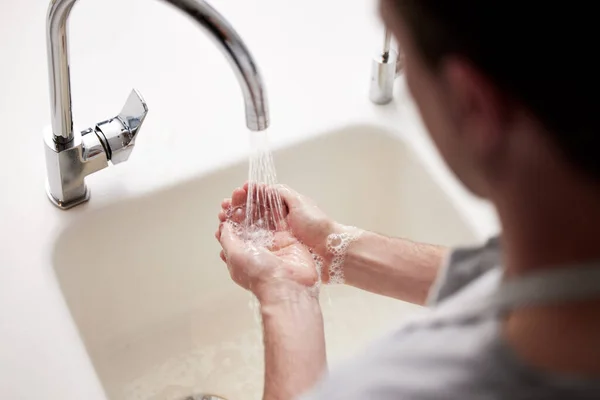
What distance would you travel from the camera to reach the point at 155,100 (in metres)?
0.98

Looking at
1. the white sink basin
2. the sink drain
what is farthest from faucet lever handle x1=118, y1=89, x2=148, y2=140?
the sink drain

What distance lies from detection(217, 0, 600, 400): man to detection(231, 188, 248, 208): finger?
362mm

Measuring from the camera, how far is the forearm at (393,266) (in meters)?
0.79

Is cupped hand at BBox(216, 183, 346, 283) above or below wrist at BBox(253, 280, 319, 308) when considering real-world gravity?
above

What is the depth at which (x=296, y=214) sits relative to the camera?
33.9 inches

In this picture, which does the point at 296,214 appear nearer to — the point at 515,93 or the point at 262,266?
the point at 262,266

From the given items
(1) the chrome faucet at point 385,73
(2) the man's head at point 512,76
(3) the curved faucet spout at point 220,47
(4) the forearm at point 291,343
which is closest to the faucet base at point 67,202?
(3) the curved faucet spout at point 220,47

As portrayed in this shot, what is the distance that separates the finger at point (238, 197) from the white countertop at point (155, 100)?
0.08m

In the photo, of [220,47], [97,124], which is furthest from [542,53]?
[97,124]

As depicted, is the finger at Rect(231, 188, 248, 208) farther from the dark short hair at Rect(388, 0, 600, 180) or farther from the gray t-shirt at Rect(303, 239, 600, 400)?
the dark short hair at Rect(388, 0, 600, 180)

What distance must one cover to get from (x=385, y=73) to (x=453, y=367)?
59cm

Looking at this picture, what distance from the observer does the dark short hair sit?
1.08 feet

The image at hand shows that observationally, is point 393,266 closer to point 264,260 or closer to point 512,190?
point 264,260

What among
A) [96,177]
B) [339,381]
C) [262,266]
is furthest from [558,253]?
[96,177]
